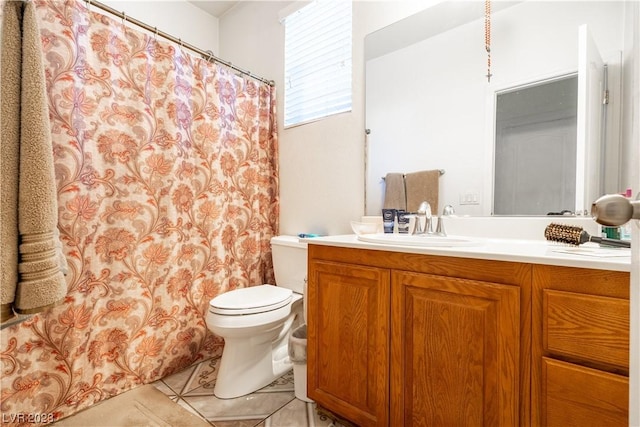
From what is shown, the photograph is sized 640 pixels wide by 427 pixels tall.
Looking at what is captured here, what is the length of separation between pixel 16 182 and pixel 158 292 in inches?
40.4

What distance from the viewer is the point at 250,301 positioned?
1.44 m

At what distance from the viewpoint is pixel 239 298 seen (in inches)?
58.8

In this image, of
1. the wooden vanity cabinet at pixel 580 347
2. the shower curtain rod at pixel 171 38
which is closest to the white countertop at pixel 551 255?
the wooden vanity cabinet at pixel 580 347

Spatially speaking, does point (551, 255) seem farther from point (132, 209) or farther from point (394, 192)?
point (132, 209)

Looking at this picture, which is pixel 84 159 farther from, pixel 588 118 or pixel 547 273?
pixel 588 118

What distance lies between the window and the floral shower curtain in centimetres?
31

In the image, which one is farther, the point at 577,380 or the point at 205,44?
the point at 205,44

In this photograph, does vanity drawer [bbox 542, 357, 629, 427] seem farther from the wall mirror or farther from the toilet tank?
the toilet tank

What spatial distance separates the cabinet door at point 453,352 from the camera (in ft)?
2.62

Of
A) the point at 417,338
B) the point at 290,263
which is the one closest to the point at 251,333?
the point at 290,263

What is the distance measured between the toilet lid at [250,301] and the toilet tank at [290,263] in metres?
0.16

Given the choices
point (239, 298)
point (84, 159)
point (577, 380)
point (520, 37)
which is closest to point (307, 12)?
point (520, 37)

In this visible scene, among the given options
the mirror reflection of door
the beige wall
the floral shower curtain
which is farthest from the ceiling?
the mirror reflection of door

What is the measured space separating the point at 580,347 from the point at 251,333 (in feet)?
3.88
